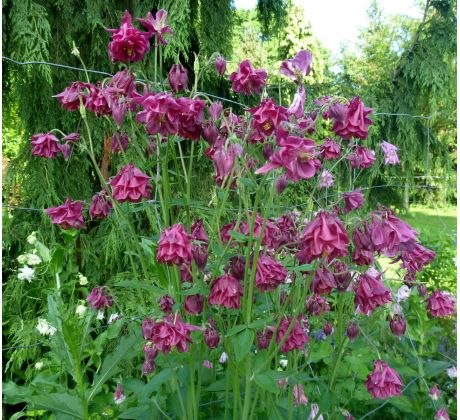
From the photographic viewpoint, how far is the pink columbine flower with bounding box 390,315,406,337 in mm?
1513

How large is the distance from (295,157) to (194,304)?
1.53 ft

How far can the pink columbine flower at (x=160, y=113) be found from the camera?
110 centimetres

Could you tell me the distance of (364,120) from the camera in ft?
3.66

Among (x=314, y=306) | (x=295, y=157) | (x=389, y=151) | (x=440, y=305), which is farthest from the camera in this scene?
(x=389, y=151)

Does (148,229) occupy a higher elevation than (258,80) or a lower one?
lower

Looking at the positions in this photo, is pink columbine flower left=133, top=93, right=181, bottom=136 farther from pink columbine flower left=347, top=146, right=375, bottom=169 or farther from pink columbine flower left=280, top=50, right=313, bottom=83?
pink columbine flower left=347, top=146, right=375, bottom=169

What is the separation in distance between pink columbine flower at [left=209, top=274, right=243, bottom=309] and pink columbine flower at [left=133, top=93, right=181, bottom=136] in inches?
13.3

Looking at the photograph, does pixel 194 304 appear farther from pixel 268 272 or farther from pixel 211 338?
pixel 268 272

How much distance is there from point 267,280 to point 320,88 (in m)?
2.46

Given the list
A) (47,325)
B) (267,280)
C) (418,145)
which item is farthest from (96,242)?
(418,145)

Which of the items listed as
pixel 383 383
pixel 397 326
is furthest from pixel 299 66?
pixel 383 383

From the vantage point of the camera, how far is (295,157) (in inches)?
39.7

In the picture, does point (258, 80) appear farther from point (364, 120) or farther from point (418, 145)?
point (418, 145)

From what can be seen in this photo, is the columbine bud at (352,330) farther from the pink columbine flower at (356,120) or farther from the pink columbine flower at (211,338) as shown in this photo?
the pink columbine flower at (356,120)
